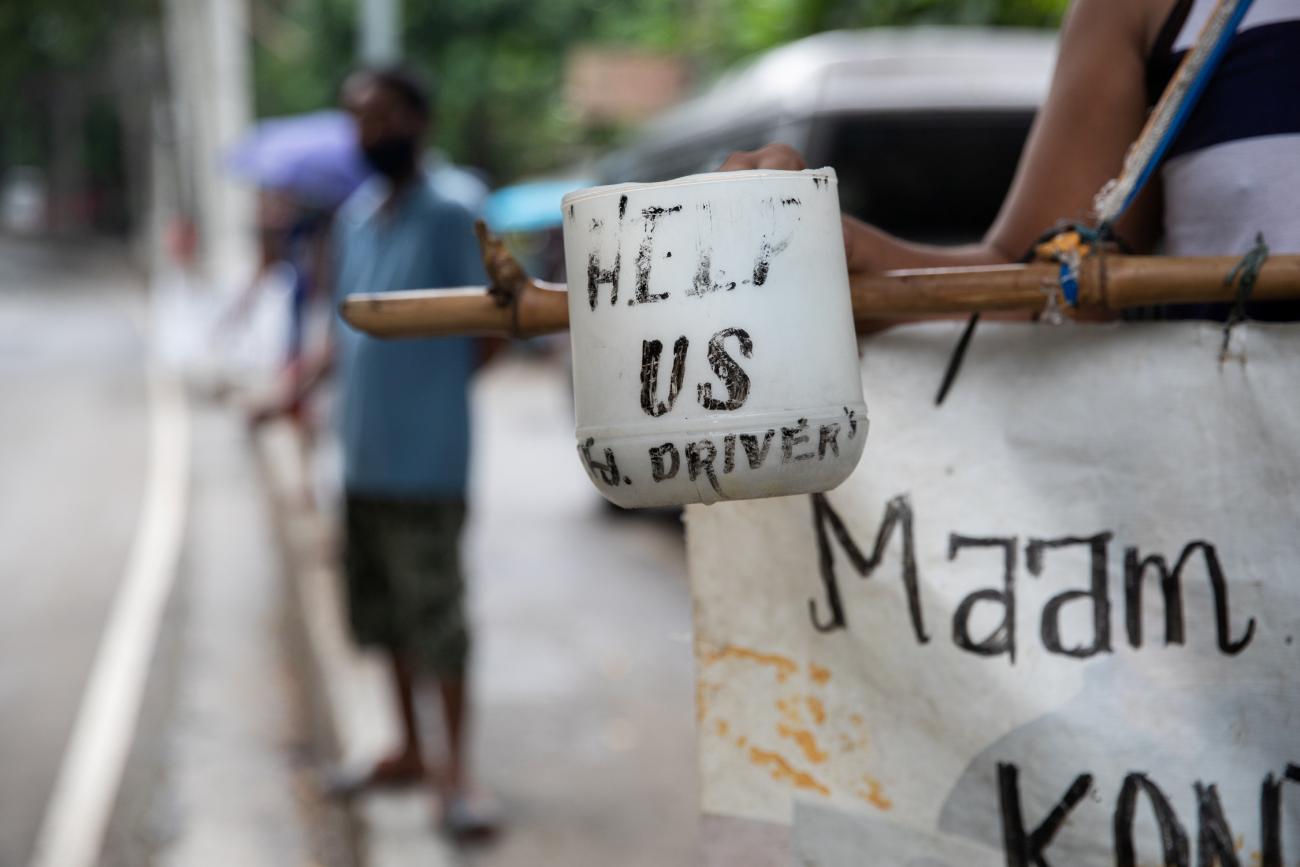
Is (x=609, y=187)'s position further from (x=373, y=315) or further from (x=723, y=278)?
(x=373, y=315)

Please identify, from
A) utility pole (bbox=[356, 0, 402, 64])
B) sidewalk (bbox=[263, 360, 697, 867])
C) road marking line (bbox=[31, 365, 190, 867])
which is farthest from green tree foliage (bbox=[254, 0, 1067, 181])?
road marking line (bbox=[31, 365, 190, 867])

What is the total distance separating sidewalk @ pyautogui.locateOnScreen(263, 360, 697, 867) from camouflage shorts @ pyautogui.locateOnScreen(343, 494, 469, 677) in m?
0.43

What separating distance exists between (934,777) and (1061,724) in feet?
0.42

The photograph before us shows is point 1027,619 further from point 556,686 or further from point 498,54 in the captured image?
point 498,54

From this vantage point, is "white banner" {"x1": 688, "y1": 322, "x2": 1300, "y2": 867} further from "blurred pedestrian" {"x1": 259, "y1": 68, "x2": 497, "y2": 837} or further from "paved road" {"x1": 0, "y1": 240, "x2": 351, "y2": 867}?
"paved road" {"x1": 0, "y1": 240, "x2": 351, "y2": 867}

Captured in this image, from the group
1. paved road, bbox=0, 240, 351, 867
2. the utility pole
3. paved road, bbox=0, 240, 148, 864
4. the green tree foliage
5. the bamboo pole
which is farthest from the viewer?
the green tree foliage

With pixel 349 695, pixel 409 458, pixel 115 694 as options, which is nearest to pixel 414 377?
pixel 409 458

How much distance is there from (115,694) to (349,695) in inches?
37.6

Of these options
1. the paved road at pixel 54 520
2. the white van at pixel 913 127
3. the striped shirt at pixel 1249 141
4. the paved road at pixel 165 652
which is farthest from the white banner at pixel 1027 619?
Answer: the white van at pixel 913 127

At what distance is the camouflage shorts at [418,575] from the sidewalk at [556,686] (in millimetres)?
428

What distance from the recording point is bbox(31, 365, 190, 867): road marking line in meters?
3.67

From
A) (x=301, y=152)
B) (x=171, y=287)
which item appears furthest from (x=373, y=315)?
(x=171, y=287)

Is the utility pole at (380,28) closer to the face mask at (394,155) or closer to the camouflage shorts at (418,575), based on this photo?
the face mask at (394,155)

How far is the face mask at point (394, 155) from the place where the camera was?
3594 millimetres
